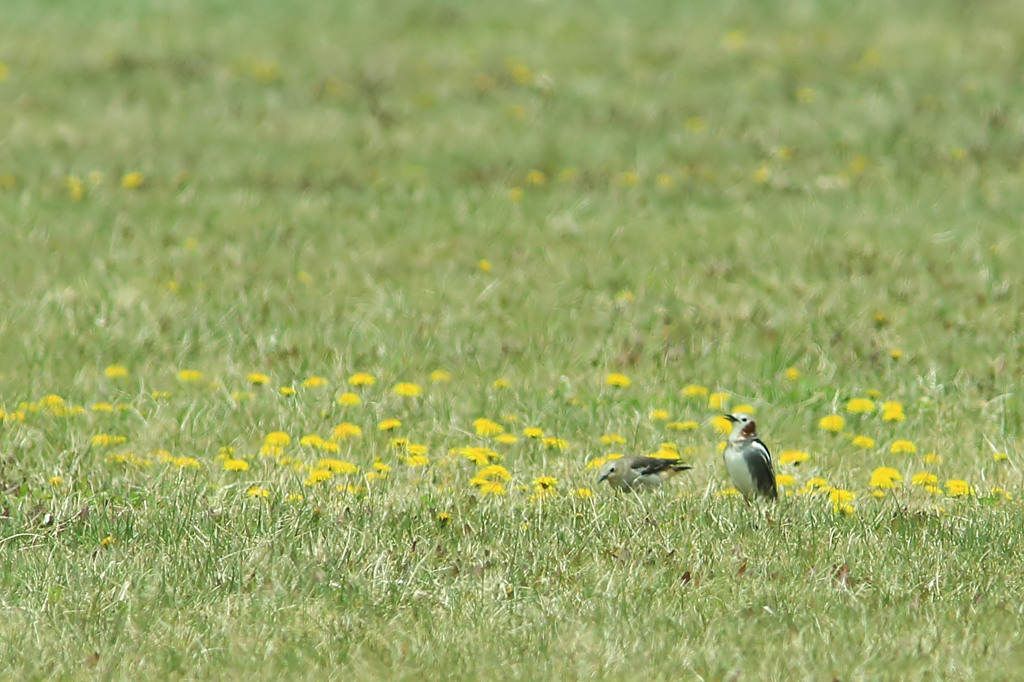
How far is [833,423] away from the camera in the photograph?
279 inches

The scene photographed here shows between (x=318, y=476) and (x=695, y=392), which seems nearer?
(x=318, y=476)

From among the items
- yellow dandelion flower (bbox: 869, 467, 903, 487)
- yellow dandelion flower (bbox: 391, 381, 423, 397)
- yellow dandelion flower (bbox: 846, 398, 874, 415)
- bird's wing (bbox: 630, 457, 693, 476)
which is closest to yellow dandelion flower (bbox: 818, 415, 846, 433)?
yellow dandelion flower (bbox: 846, 398, 874, 415)

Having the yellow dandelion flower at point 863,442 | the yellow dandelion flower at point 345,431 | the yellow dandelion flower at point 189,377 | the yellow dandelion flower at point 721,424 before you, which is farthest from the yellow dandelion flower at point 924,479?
the yellow dandelion flower at point 189,377

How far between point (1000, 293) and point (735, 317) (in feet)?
5.74

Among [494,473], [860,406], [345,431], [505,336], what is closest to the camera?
[494,473]

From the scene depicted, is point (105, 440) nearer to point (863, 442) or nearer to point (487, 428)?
point (487, 428)

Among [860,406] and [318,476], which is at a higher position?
[318,476]

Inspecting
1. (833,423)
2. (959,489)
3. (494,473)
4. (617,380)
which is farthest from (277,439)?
(959,489)

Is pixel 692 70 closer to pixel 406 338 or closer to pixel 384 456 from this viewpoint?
pixel 406 338

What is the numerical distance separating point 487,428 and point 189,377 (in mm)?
1696

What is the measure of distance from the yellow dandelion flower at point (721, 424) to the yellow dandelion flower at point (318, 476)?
210cm

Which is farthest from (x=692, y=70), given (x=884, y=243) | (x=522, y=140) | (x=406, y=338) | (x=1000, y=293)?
(x=406, y=338)

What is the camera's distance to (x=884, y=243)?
10.3 metres

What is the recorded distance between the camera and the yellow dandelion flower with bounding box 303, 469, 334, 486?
597 centimetres
